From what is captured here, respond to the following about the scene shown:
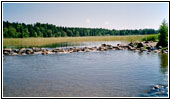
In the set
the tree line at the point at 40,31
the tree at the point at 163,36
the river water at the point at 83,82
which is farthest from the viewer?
the tree line at the point at 40,31

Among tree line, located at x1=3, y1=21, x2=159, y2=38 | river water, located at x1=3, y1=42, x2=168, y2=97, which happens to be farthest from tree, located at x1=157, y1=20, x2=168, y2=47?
tree line, located at x1=3, y1=21, x2=159, y2=38

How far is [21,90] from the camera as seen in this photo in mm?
10484

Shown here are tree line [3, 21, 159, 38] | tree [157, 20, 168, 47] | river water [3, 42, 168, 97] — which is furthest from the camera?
tree line [3, 21, 159, 38]

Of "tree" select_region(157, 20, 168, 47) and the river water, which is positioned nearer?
the river water

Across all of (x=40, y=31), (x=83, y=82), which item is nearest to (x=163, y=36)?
(x=83, y=82)

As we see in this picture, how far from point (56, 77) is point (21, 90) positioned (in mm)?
2850

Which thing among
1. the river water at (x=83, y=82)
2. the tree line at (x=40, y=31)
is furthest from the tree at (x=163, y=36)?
the tree line at (x=40, y=31)

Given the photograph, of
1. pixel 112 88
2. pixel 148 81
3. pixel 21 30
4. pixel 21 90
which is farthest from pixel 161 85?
pixel 21 30

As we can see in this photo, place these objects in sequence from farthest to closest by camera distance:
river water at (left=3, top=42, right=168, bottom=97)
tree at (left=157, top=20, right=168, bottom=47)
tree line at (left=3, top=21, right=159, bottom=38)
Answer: tree line at (left=3, top=21, right=159, bottom=38) < tree at (left=157, top=20, right=168, bottom=47) < river water at (left=3, top=42, right=168, bottom=97)

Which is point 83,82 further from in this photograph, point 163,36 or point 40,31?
point 40,31

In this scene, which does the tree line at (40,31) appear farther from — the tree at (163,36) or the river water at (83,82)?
the river water at (83,82)

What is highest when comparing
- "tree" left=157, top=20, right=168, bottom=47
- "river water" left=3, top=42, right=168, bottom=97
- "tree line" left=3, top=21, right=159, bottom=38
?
"tree line" left=3, top=21, right=159, bottom=38

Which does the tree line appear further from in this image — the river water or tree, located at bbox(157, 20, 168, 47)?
the river water

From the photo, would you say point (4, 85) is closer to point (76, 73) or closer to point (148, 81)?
point (76, 73)
